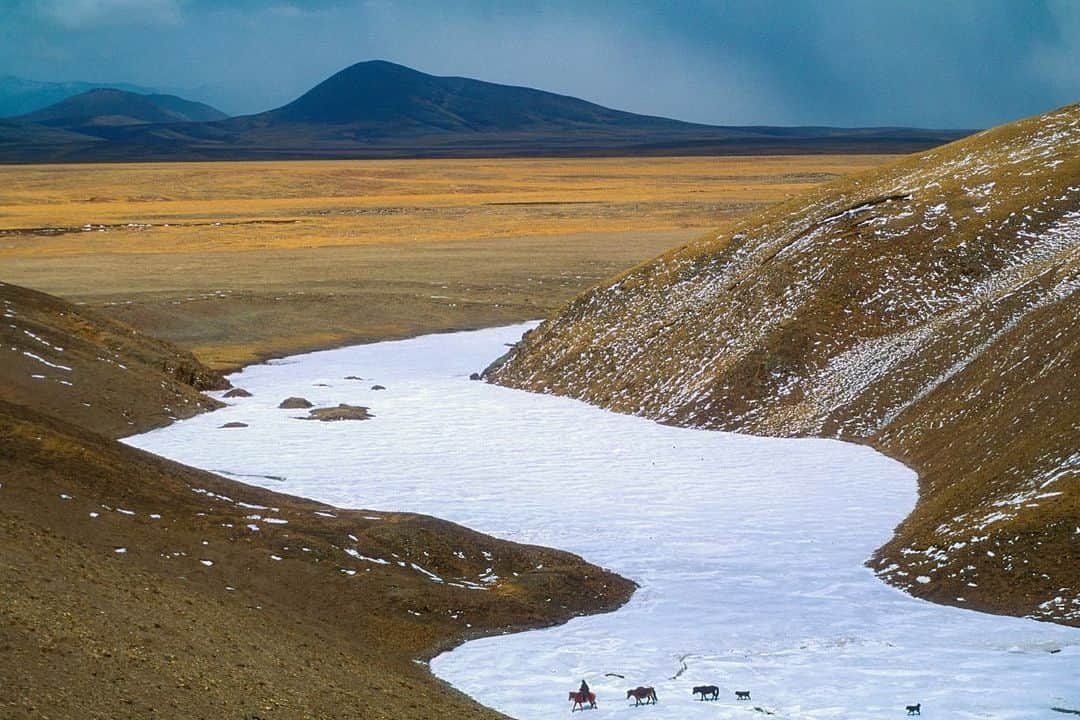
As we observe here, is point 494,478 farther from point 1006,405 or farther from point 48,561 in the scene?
point 48,561

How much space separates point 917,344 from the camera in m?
48.6

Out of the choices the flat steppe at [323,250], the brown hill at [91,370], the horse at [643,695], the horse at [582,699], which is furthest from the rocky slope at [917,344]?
the flat steppe at [323,250]

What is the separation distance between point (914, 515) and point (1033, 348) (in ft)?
32.2

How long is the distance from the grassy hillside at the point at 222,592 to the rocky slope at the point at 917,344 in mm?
8962

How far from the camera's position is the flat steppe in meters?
79.2

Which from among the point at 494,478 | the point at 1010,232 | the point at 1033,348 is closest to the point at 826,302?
the point at 1010,232

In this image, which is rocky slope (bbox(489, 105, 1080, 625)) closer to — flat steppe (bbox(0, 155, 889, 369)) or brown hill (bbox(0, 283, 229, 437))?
brown hill (bbox(0, 283, 229, 437))

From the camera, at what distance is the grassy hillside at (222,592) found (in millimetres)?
16938

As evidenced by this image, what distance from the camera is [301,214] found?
511 ft

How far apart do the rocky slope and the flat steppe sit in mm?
19906

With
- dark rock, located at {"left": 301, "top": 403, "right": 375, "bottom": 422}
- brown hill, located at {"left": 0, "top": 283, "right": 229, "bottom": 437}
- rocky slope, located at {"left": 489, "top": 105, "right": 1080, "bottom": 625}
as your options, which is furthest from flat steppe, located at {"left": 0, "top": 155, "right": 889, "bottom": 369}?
rocky slope, located at {"left": 489, "top": 105, "right": 1080, "bottom": 625}

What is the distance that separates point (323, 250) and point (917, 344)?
77.3 meters

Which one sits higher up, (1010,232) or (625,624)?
(1010,232)

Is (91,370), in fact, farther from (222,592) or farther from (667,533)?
(222,592)
